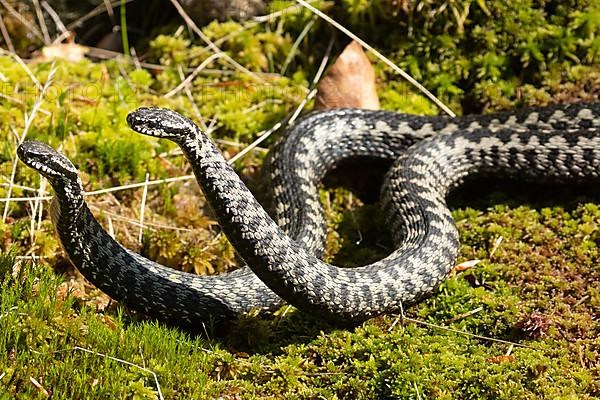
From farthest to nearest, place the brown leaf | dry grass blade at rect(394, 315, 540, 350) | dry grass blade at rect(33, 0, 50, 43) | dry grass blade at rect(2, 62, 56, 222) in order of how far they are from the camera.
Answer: dry grass blade at rect(33, 0, 50, 43)
the brown leaf
dry grass blade at rect(2, 62, 56, 222)
dry grass blade at rect(394, 315, 540, 350)

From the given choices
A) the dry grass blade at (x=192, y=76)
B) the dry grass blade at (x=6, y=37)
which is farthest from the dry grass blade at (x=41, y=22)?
the dry grass blade at (x=192, y=76)

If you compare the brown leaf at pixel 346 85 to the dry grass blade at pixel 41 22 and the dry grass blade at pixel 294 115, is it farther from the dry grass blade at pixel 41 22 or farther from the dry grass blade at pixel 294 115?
the dry grass blade at pixel 41 22

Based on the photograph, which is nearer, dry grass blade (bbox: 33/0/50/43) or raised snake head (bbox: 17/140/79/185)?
raised snake head (bbox: 17/140/79/185)

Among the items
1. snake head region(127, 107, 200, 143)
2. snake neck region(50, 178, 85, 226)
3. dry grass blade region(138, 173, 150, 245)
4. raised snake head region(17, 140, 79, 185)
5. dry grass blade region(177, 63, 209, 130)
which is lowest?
dry grass blade region(138, 173, 150, 245)

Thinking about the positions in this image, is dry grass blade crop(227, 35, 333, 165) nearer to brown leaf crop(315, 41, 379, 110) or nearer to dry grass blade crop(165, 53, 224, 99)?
brown leaf crop(315, 41, 379, 110)

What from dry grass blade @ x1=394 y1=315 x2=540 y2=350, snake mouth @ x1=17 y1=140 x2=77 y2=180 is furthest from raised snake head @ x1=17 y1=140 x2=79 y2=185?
dry grass blade @ x1=394 y1=315 x2=540 y2=350

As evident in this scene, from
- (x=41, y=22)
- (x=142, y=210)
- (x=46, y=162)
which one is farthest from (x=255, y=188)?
(x=41, y=22)

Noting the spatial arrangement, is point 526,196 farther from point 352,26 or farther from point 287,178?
point 352,26

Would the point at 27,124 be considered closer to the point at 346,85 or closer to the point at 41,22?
the point at 41,22
